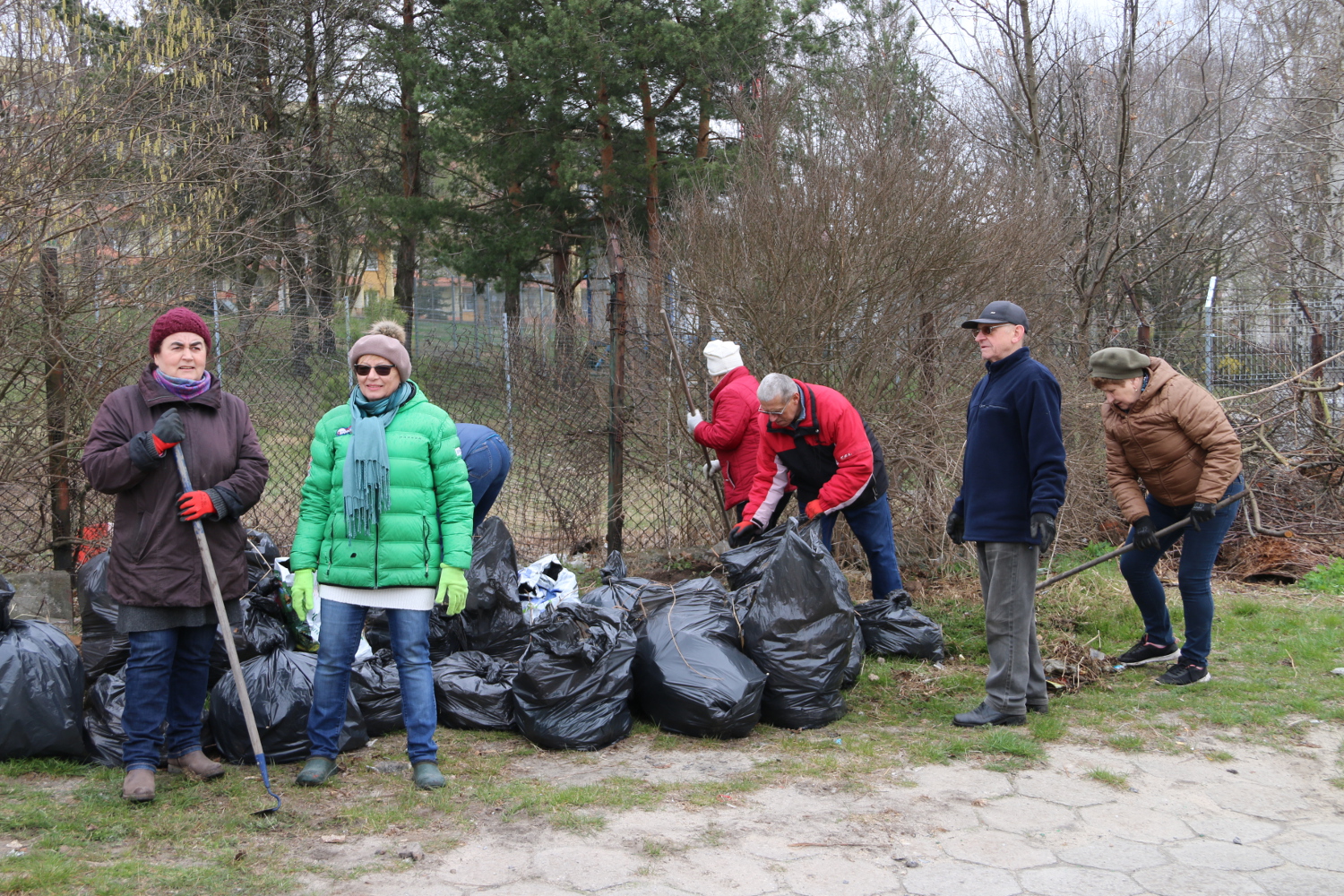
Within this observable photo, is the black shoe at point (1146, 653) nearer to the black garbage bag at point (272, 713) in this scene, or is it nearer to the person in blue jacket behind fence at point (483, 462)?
the person in blue jacket behind fence at point (483, 462)

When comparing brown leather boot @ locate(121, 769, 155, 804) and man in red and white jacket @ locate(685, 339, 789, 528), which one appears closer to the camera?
brown leather boot @ locate(121, 769, 155, 804)

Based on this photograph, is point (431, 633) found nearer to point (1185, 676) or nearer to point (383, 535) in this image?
point (383, 535)

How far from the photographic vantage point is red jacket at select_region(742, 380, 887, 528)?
487cm

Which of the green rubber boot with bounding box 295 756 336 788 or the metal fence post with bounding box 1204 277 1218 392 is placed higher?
the metal fence post with bounding box 1204 277 1218 392

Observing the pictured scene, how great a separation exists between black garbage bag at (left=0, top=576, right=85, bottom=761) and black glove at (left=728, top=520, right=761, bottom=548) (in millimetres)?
2881

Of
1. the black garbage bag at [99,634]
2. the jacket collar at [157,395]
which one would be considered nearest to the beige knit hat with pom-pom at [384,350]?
the jacket collar at [157,395]

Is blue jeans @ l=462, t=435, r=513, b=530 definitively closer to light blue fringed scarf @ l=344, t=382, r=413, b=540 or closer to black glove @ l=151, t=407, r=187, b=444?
light blue fringed scarf @ l=344, t=382, r=413, b=540

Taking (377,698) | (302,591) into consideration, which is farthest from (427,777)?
(302,591)

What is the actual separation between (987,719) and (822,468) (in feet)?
4.95

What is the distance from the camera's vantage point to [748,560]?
4621mm

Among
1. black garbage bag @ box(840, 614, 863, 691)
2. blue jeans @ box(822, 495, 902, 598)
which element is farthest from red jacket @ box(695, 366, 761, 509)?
black garbage bag @ box(840, 614, 863, 691)

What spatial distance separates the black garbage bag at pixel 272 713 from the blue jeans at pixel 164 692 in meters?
0.12

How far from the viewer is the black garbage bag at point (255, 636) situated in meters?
3.96

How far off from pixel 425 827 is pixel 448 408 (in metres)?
3.80
